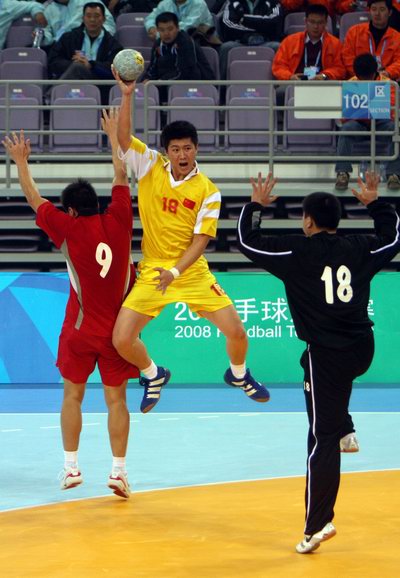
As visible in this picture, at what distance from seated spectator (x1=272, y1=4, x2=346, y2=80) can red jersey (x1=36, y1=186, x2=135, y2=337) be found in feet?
26.4

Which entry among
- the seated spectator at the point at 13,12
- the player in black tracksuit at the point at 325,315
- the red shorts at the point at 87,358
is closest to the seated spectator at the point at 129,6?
the seated spectator at the point at 13,12

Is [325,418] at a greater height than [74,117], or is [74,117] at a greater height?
[74,117]

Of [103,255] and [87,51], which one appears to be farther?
[87,51]

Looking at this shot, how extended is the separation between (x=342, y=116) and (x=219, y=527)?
9022mm

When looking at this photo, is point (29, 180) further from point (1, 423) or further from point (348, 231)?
point (348, 231)

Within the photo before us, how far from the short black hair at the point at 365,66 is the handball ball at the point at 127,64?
7621mm

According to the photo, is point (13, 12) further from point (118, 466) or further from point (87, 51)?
point (118, 466)

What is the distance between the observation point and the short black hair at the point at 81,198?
857 cm

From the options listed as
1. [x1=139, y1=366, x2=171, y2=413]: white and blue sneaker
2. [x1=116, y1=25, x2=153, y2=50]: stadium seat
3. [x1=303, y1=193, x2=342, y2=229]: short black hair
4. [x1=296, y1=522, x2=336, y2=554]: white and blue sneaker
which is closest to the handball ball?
[x1=303, y1=193, x2=342, y2=229]: short black hair

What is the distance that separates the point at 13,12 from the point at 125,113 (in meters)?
9.64

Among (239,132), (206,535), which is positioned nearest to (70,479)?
(206,535)

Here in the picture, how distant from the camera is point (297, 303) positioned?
705 centimetres

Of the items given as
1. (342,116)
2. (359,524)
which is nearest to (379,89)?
(342,116)

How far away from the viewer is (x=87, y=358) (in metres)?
8.64
